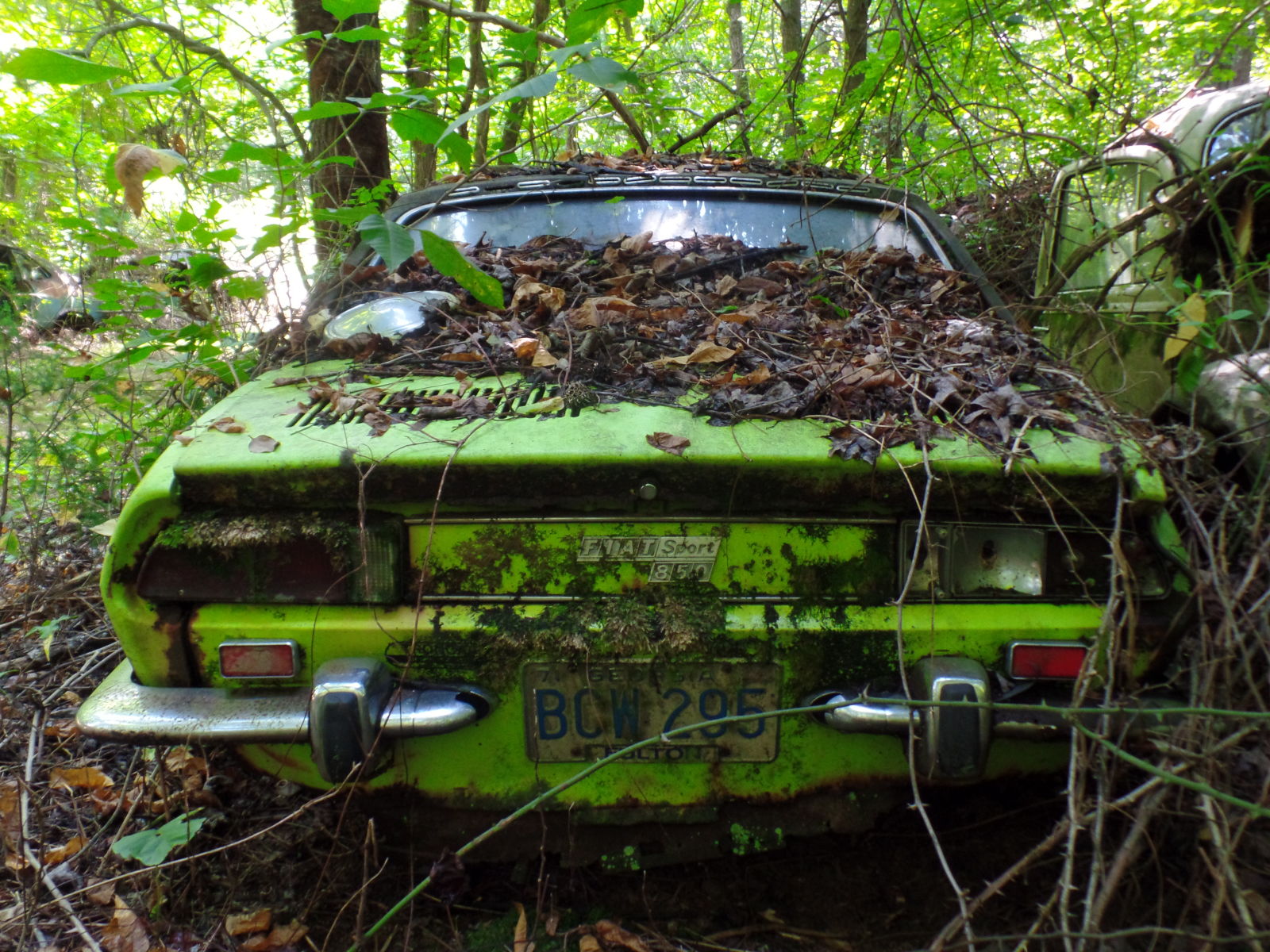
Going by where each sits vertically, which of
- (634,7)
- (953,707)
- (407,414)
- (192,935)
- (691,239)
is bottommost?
(192,935)

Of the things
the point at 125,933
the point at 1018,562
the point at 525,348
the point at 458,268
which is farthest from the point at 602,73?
the point at 125,933

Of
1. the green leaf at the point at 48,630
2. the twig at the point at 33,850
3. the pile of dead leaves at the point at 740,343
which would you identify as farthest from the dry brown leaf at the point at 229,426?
the green leaf at the point at 48,630

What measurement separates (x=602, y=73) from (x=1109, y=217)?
328cm

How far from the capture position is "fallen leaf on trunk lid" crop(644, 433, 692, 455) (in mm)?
1521

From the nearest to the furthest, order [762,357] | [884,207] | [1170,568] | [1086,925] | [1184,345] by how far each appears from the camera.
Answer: [1086,925] < [1170,568] < [762,357] < [1184,345] < [884,207]

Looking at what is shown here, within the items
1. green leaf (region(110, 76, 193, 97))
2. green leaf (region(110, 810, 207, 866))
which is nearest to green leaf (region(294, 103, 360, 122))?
green leaf (region(110, 76, 193, 97))

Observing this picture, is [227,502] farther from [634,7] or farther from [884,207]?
[884,207]

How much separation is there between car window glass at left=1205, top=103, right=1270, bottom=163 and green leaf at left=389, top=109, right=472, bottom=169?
3.06m

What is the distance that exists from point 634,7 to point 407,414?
1.30 meters

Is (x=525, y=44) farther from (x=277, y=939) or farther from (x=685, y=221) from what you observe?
(x=277, y=939)

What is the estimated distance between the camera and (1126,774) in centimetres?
154

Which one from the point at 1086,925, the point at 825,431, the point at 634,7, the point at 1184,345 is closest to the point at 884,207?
the point at 1184,345

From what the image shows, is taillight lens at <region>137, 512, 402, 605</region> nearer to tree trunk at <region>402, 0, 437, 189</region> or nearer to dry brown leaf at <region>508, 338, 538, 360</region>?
dry brown leaf at <region>508, 338, 538, 360</region>

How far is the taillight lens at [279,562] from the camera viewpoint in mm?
1558
